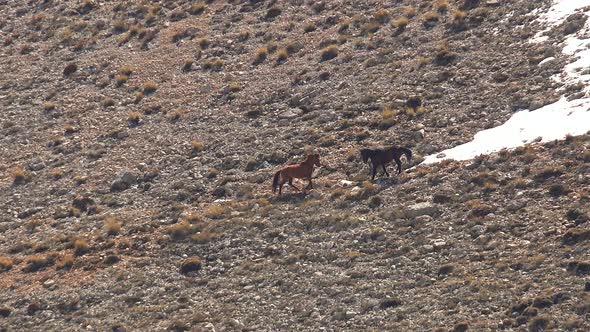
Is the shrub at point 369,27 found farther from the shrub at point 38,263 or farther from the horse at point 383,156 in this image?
the shrub at point 38,263

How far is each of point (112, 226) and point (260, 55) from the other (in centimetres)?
1355

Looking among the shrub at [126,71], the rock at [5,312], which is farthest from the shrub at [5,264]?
the shrub at [126,71]

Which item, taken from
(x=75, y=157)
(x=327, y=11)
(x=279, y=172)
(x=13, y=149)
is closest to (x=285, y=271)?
(x=279, y=172)

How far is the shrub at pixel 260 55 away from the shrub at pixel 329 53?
2.56 meters

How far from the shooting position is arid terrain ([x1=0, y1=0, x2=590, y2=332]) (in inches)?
1198

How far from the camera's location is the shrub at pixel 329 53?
154 feet

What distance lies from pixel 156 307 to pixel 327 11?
22.3 m

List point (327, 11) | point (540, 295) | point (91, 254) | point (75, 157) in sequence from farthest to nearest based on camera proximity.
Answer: point (327, 11)
point (75, 157)
point (91, 254)
point (540, 295)

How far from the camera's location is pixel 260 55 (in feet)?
161

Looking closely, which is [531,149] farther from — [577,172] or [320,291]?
[320,291]

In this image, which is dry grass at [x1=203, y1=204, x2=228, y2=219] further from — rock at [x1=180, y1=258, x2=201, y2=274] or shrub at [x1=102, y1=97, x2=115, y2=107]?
shrub at [x1=102, y1=97, x2=115, y2=107]

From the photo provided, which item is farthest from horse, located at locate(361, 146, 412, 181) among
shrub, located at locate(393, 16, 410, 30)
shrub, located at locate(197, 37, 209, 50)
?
shrub, located at locate(197, 37, 209, 50)

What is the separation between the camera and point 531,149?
35219 mm

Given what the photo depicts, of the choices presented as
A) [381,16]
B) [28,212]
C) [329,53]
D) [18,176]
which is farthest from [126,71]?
[28,212]
